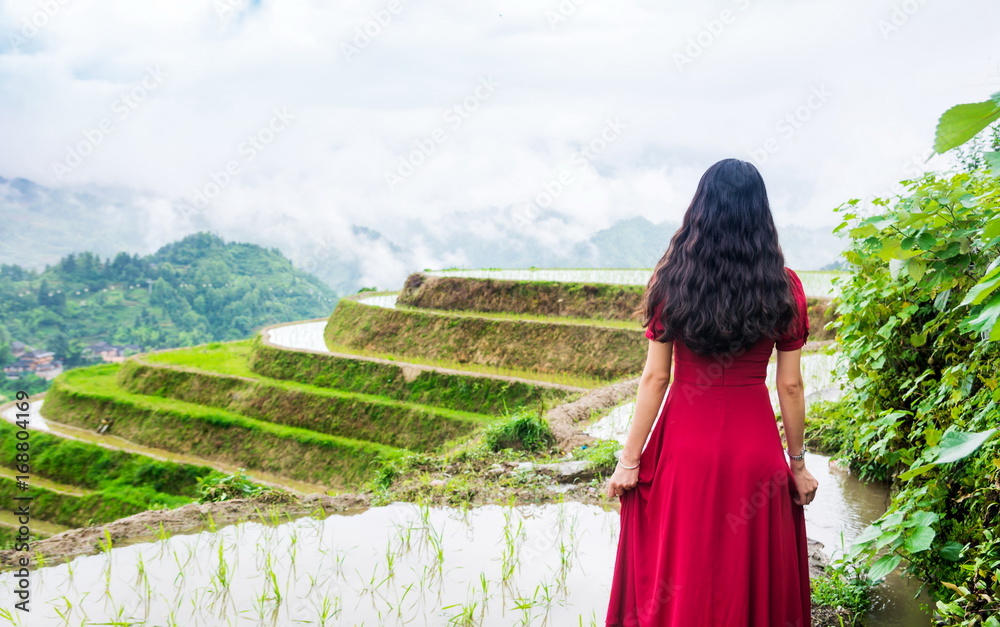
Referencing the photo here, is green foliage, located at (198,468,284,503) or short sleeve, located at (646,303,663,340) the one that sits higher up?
short sleeve, located at (646,303,663,340)

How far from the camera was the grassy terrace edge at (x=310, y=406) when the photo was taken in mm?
12148

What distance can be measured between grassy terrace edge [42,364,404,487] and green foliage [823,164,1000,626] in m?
8.52

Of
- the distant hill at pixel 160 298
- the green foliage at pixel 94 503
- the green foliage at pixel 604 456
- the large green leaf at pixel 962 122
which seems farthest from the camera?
the distant hill at pixel 160 298

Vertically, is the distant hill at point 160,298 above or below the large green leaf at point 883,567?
above

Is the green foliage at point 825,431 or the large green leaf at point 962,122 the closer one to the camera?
the large green leaf at point 962,122

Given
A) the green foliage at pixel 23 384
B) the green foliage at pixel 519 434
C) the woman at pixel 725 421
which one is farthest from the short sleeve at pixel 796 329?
the green foliage at pixel 23 384

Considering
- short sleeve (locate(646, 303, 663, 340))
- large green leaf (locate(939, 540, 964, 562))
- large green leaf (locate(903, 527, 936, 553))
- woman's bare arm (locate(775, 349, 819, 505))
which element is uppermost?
short sleeve (locate(646, 303, 663, 340))

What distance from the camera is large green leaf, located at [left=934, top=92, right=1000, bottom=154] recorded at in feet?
2.86

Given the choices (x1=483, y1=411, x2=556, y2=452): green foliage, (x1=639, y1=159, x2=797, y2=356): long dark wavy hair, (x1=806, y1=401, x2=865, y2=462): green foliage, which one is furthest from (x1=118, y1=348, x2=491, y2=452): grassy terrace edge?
(x1=639, y1=159, x2=797, y2=356): long dark wavy hair

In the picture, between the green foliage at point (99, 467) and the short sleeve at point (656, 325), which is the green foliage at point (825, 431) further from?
the green foliage at point (99, 467)

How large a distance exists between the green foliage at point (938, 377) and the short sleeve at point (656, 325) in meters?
0.65

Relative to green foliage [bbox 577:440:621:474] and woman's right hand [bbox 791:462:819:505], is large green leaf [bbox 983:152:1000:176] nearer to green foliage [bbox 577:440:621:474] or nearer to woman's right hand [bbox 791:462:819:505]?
woman's right hand [bbox 791:462:819:505]

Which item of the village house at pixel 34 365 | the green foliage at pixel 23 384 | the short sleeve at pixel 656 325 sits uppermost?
the village house at pixel 34 365

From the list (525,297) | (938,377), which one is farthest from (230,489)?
(525,297)
